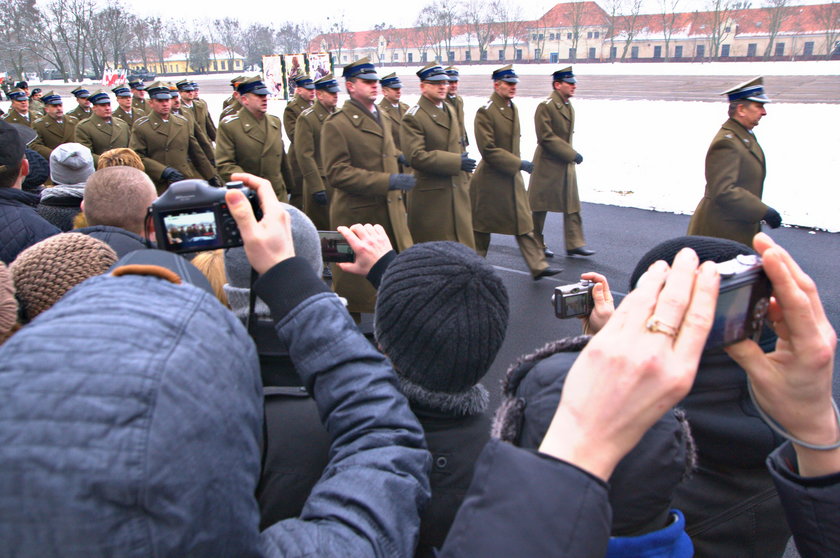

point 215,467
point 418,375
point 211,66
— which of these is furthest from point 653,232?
point 211,66

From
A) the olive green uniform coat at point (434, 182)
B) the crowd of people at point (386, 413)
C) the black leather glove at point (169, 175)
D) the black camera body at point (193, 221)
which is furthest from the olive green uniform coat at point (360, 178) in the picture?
the black camera body at point (193, 221)

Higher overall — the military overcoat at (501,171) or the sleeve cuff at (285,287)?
the sleeve cuff at (285,287)

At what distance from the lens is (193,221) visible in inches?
55.2

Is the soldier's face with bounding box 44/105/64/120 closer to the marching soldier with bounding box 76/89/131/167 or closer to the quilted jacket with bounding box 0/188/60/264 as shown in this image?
the marching soldier with bounding box 76/89/131/167

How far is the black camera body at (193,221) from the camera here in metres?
1.39

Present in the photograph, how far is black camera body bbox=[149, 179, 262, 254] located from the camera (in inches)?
54.9

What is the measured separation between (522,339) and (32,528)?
435 centimetres

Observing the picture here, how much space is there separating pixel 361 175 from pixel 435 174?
39.0 inches

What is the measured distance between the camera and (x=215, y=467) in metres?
0.69

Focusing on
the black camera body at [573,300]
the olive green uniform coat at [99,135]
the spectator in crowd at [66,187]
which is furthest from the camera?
the olive green uniform coat at [99,135]

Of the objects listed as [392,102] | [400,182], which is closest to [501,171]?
[400,182]

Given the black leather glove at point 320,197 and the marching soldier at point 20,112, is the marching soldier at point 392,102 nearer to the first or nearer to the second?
the black leather glove at point 320,197

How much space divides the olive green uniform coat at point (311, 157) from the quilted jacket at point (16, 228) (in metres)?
3.45

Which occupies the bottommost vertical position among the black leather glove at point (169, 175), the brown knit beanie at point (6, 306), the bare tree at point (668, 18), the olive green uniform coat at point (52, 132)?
the black leather glove at point (169, 175)
